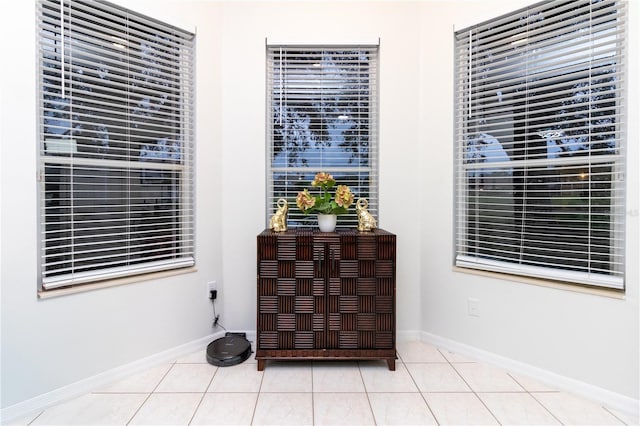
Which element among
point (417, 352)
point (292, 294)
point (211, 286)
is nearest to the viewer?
point (292, 294)

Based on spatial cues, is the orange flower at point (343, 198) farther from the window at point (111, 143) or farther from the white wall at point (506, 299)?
the window at point (111, 143)

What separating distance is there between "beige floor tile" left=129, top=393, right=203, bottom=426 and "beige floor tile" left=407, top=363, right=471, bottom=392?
1341mm

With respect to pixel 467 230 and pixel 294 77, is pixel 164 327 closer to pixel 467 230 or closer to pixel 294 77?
pixel 294 77

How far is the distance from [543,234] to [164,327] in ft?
8.74

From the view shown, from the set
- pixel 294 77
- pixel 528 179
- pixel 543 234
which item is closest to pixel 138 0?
pixel 294 77

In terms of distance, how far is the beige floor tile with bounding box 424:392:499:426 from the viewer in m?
1.68

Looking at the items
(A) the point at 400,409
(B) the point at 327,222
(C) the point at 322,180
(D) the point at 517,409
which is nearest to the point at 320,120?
(C) the point at 322,180

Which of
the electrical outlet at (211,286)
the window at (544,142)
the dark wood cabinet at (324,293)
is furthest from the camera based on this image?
the electrical outlet at (211,286)

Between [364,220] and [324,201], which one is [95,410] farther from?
[364,220]

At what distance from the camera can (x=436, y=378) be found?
209 cm

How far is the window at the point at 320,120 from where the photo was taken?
2.65m

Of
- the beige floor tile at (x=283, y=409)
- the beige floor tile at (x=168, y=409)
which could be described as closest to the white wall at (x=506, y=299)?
the beige floor tile at (x=283, y=409)

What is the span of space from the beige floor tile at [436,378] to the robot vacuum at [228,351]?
117 cm

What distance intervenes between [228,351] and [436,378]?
4.70 ft
